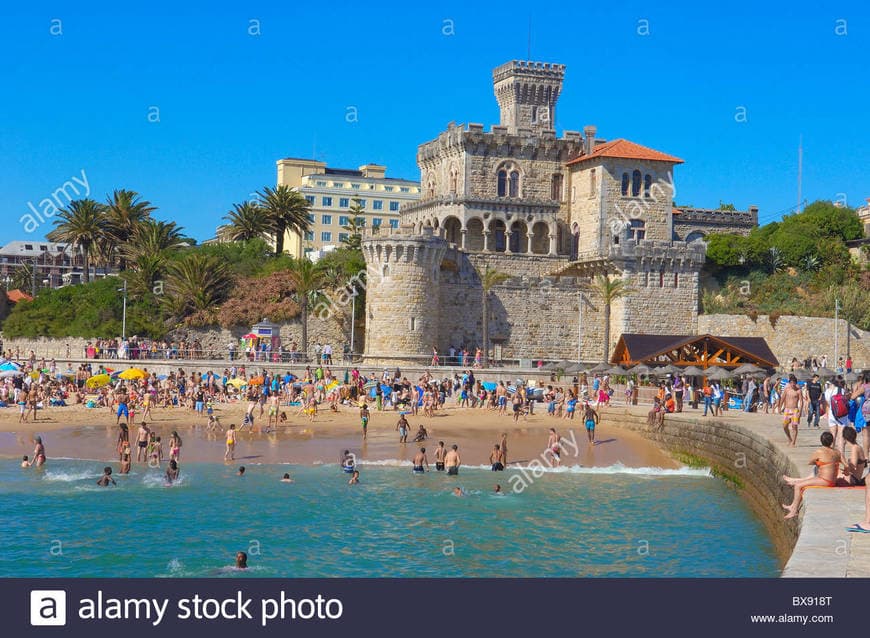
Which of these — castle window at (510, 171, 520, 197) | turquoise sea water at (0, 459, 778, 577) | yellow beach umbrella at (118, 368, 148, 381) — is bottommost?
turquoise sea water at (0, 459, 778, 577)

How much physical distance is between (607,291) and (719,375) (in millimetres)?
13327

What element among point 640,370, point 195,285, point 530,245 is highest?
point 530,245

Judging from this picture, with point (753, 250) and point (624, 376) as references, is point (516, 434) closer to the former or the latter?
point (624, 376)

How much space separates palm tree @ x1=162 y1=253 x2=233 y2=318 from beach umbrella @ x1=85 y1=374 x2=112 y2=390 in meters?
10.4

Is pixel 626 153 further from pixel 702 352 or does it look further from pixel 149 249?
pixel 149 249

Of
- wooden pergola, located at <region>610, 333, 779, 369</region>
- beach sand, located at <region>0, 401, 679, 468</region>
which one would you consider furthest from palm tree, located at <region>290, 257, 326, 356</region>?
wooden pergola, located at <region>610, 333, 779, 369</region>

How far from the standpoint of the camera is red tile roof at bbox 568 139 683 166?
55.4m

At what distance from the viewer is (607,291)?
52.0 m

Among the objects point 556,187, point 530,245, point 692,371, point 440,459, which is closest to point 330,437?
point 440,459

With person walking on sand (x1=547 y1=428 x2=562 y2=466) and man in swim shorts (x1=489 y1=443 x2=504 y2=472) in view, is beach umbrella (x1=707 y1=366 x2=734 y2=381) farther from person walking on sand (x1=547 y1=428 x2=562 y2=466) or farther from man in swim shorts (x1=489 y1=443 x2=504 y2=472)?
man in swim shorts (x1=489 y1=443 x2=504 y2=472)

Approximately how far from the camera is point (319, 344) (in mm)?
52344
